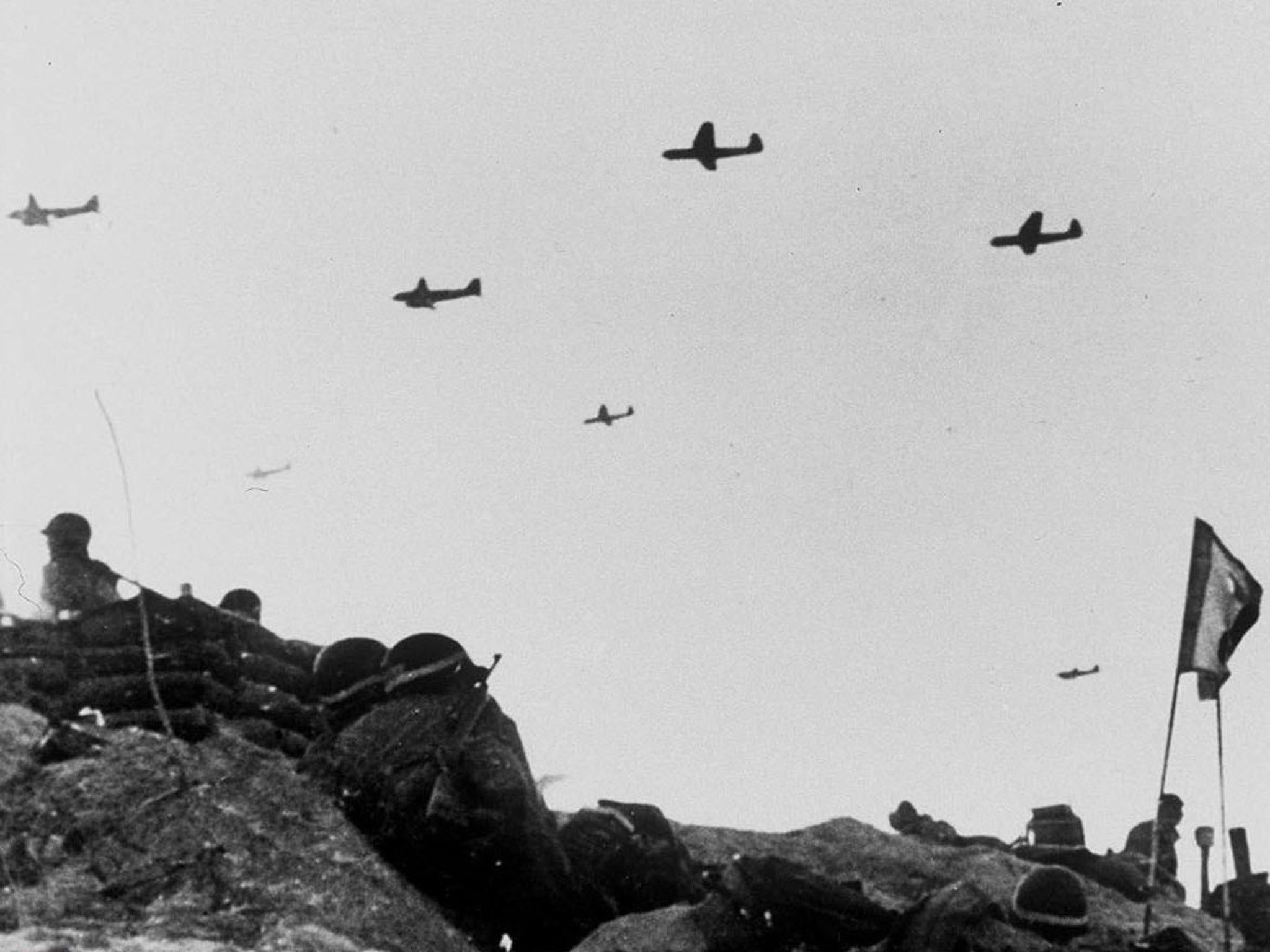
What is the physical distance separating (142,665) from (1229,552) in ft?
32.1

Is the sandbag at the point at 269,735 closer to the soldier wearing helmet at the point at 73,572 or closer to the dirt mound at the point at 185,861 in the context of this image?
the dirt mound at the point at 185,861

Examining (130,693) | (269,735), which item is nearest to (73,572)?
(130,693)

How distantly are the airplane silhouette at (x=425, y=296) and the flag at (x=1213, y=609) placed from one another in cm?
1953

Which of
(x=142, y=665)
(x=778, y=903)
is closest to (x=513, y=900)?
(x=778, y=903)

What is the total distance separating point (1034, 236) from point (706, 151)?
792 cm

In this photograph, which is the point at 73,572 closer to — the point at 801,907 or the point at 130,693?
the point at 130,693

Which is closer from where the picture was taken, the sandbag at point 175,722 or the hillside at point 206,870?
the hillside at point 206,870

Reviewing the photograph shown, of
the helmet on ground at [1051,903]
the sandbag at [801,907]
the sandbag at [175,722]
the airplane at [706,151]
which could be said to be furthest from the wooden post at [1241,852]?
the airplane at [706,151]

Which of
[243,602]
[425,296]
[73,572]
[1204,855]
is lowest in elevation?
[1204,855]

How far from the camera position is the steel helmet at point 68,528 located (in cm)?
1179

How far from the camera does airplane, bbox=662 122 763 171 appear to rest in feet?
77.7

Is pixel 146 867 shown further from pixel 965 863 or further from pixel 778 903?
pixel 965 863

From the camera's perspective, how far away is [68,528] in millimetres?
11828

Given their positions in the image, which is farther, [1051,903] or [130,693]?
[130,693]
